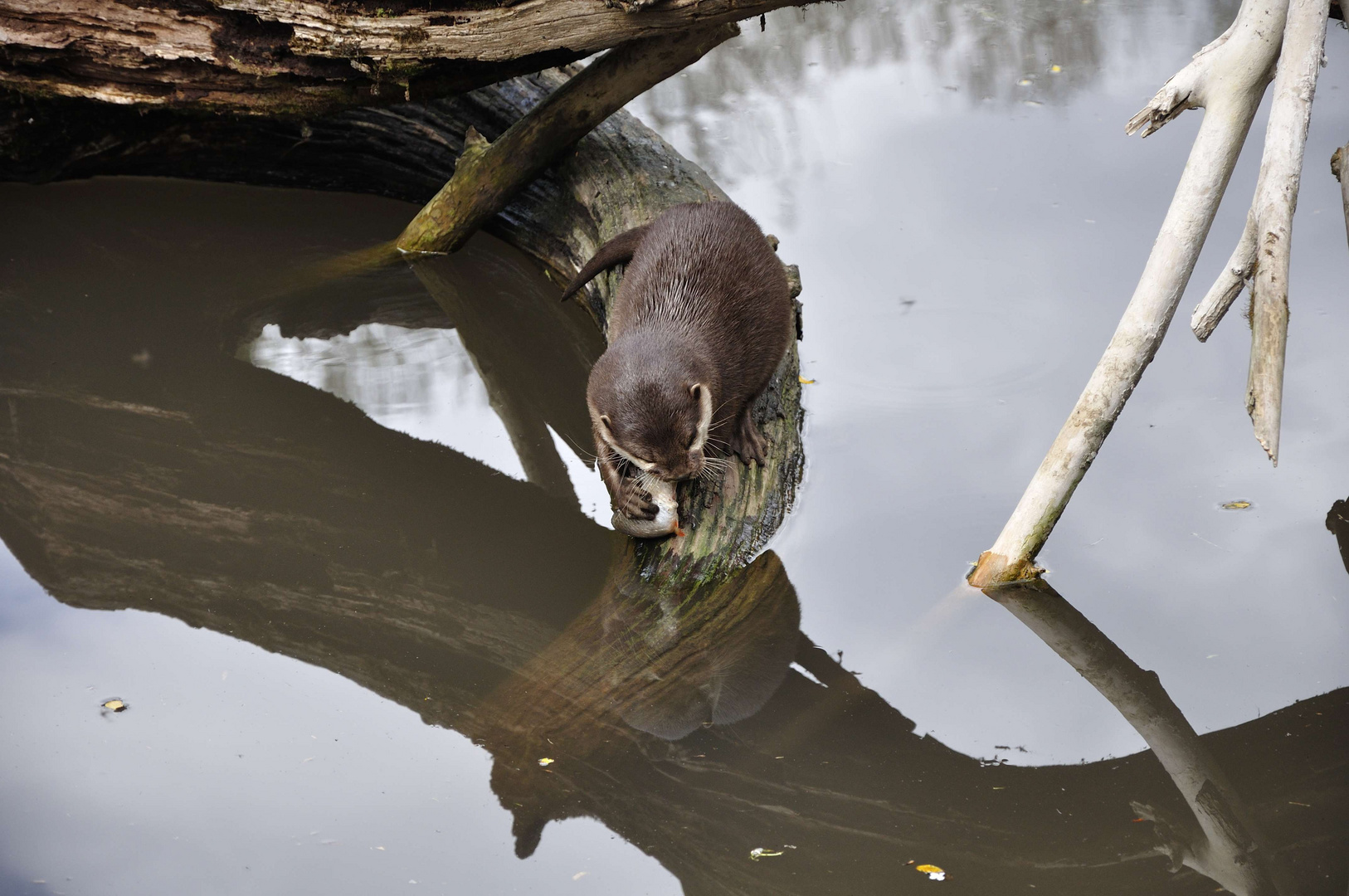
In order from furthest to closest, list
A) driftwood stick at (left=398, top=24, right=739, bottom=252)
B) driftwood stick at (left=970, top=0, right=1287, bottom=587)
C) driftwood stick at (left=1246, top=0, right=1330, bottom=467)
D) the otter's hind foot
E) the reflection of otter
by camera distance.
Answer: driftwood stick at (left=398, top=24, right=739, bottom=252) < the otter's hind foot < driftwood stick at (left=970, top=0, right=1287, bottom=587) < the reflection of otter < driftwood stick at (left=1246, top=0, right=1330, bottom=467)

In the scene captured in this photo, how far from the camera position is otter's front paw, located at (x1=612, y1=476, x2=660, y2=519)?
3023 mm

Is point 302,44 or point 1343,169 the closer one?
point 1343,169

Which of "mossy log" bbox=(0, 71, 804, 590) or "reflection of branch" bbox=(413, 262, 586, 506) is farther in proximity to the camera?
"mossy log" bbox=(0, 71, 804, 590)

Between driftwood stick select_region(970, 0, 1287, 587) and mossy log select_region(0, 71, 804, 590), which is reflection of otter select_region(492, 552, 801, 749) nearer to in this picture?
driftwood stick select_region(970, 0, 1287, 587)

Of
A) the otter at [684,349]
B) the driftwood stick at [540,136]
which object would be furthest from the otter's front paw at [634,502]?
the driftwood stick at [540,136]

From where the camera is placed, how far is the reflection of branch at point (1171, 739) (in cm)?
220

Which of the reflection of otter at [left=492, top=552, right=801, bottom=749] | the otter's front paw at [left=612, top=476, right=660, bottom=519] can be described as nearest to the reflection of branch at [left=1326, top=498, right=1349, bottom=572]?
the reflection of otter at [left=492, top=552, right=801, bottom=749]

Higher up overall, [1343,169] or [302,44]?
[302,44]

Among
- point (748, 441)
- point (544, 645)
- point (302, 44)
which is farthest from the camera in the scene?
point (302, 44)

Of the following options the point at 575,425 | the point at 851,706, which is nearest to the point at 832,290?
the point at 575,425

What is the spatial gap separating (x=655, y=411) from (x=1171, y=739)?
1.51 m

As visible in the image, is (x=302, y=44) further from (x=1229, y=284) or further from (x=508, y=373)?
(x=1229, y=284)

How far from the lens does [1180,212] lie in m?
2.79

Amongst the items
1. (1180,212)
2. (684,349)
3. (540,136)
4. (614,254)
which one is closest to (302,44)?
(540,136)
